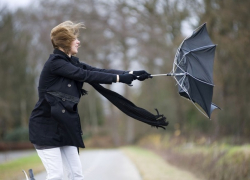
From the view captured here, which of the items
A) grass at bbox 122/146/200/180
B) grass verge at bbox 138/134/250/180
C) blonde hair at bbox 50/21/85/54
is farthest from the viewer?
grass at bbox 122/146/200/180

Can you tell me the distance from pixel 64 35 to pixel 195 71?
170cm

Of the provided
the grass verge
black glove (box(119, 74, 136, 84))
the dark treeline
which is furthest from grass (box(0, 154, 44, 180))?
black glove (box(119, 74, 136, 84))

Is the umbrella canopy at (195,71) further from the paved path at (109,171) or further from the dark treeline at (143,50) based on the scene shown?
the dark treeline at (143,50)

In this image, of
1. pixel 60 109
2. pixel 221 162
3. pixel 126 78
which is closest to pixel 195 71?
pixel 126 78

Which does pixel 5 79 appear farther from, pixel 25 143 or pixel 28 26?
pixel 25 143

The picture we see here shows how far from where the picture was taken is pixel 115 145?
43875mm

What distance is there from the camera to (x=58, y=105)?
4473mm

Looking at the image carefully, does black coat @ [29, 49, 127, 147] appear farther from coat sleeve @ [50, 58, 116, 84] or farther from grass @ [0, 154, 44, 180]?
grass @ [0, 154, 44, 180]

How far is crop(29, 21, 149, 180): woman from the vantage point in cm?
450

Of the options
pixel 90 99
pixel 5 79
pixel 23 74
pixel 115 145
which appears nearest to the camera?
pixel 5 79

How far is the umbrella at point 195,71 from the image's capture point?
5211 millimetres

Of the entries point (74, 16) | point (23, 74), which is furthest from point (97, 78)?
point (23, 74)

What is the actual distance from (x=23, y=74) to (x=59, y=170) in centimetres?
3338

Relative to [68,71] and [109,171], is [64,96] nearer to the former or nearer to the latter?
[68,71]
